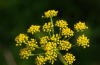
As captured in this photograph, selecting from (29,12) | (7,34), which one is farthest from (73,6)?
(7,34)

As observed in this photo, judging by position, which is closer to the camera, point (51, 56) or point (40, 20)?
point (51, 56)

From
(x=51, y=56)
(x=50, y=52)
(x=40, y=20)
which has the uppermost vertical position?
(x=40, y=20)

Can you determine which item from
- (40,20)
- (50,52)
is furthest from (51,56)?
(40,20)

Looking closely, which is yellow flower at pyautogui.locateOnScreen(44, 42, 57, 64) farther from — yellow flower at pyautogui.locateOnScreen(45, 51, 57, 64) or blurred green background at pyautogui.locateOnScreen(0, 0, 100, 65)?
blurred green background at pyautogui.locateOnScreen(0, 0, 100, 65)

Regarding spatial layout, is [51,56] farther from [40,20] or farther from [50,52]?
[40,20]

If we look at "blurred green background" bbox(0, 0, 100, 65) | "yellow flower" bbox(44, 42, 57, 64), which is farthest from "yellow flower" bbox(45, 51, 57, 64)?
"blurred green background" bbox(0, 0, 100, 65)

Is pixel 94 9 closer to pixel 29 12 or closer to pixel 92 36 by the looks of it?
pixel 92 36

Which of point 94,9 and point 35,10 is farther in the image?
point 35,10

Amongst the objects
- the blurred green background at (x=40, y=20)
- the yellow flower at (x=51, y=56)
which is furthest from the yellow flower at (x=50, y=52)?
the blurred green background at (x=40, y=20)

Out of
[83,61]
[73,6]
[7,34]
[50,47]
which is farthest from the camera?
[7,34]
